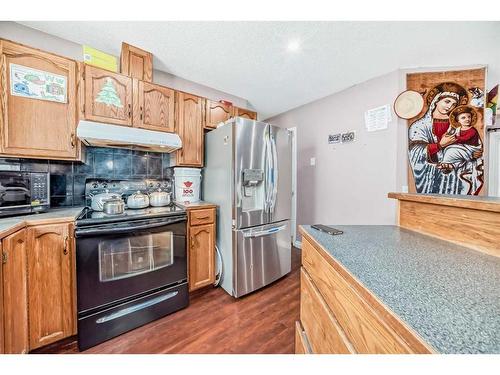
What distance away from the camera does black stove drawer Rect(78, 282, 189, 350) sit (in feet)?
4.30

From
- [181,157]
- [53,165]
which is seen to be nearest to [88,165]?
[53,165]

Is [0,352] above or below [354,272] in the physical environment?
below

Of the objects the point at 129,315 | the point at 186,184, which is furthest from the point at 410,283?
the point at 186,184

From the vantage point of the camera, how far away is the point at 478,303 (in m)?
0.43

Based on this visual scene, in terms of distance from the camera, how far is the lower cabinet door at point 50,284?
120cm

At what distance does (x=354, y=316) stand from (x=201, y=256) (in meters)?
1.59

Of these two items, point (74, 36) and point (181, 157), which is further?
point (181, 157)

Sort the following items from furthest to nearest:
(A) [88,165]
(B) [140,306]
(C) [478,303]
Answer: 1. (A) [88,165]
2. (B) [140,306]
3. (C) [478,303]

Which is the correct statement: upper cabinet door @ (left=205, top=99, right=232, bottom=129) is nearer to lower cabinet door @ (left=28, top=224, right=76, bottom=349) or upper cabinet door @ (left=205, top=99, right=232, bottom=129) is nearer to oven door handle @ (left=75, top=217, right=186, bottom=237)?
oven door handle @ (left=75, top=217, right=186, bottom=237)

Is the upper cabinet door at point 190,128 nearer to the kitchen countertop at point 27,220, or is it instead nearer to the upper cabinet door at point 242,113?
the upper cabinet door at point 242,113

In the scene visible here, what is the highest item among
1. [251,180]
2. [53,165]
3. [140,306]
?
[53,165]

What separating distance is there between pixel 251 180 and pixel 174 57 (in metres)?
1.38

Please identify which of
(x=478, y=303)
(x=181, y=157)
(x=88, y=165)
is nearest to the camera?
(x=478, y=303)
